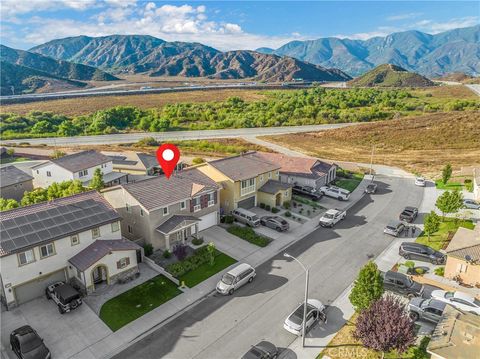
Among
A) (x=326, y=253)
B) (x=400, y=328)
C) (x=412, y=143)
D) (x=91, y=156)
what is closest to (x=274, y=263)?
(x=326, y=253)

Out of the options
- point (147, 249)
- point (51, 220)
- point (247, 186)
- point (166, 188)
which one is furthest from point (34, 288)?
point (247, 186)

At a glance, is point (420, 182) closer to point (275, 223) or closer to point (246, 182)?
point (275, 223)

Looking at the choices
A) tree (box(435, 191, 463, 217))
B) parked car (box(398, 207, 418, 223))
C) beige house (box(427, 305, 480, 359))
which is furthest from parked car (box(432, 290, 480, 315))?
parked car (box(398, 207, 418, 223))

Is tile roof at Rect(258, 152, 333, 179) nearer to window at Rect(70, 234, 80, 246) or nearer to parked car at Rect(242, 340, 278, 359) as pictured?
window at Rect(70, 234, 80, 246)

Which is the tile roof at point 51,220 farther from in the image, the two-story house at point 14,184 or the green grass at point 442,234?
the green grass at point 442,234

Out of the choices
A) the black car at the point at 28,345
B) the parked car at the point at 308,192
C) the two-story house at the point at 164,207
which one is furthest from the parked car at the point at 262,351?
the parked car at the point at 308,192

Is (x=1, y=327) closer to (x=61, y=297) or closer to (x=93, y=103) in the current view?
(x=61, y=297)

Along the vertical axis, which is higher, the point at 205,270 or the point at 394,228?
the point at 394,228
